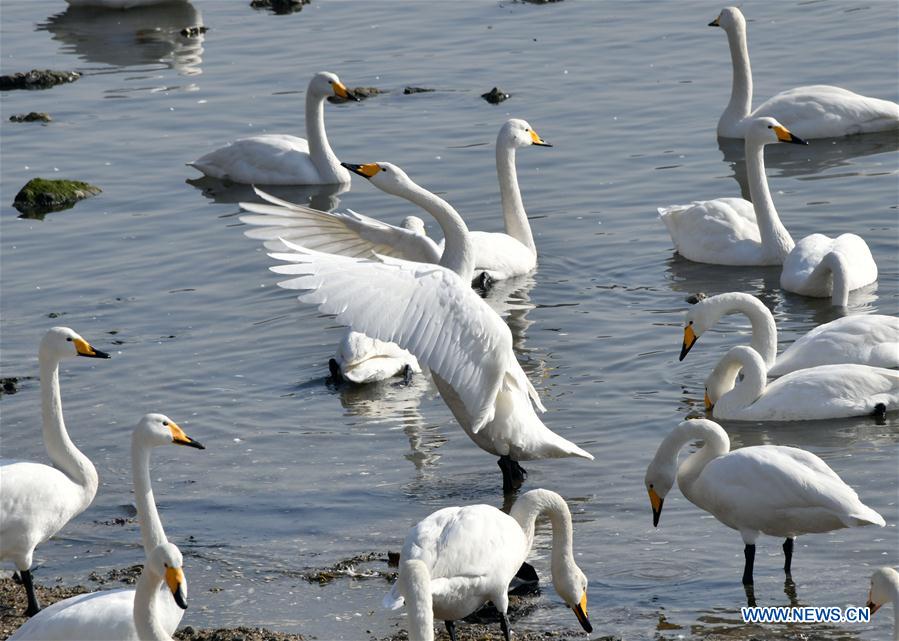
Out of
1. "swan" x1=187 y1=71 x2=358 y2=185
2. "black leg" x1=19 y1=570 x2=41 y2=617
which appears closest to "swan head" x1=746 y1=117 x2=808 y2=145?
"swan" x1=187 y1=71 x2=358 y2=185

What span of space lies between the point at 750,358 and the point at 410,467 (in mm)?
2293

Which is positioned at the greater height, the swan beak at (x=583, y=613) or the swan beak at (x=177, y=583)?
the swan beak at (x=177, y=583)

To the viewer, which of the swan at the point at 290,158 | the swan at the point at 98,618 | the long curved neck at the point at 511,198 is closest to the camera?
the swan at the point at 98,618

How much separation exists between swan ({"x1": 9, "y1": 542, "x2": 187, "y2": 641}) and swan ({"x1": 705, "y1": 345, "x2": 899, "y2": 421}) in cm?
453

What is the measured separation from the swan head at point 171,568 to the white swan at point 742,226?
27.6 feet

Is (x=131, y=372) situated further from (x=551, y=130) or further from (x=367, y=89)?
(x=367, y=89)

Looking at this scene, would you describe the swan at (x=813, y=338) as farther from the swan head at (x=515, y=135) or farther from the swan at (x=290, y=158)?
the swan at (x=290, y=158)

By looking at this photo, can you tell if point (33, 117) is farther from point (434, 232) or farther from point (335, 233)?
point (335, 233)

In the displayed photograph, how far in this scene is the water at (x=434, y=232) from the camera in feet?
28.2

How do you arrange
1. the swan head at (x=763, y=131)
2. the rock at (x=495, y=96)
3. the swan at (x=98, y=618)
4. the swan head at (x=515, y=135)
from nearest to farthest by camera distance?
the swan at (x=98, y=618) < the swan head at (x=763, y=131) < the swan head at (x=515, y=135) < the rock at (x=495, y=96)

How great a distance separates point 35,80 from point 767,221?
12064 millimetres

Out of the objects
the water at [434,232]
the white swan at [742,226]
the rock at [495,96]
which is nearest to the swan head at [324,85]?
the water at [434,232]

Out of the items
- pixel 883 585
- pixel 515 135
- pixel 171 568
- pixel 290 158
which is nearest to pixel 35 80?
pixel 290 158

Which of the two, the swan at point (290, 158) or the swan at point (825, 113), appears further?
the swan at point (290, 158)
